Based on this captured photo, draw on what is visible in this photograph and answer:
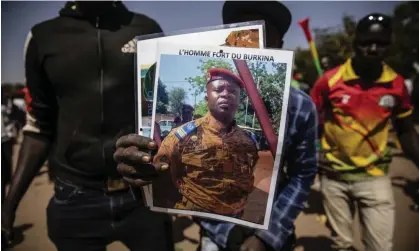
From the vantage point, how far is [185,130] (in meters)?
0.65

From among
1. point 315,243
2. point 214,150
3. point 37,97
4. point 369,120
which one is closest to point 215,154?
point 214,150

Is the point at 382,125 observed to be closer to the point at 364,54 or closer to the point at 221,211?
the point at 364,54

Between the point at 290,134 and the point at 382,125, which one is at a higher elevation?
the point at 290,134

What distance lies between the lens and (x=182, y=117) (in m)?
0.65

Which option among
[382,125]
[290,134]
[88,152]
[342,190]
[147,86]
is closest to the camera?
[147,86]

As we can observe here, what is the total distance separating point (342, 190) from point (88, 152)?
120 cm

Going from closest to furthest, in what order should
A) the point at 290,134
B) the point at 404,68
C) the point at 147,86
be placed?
the point at 147,86 < the point at 290,134 < the point at 404,68

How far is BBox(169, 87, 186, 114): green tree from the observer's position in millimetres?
641

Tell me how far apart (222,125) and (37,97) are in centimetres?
58

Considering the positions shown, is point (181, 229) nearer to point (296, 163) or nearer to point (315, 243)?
point (296, 163)

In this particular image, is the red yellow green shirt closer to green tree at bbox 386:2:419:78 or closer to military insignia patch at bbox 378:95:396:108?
military insignia patch at bbox 378:95:396:108

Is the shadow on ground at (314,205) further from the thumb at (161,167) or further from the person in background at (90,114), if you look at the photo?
the thumb at (161,167)

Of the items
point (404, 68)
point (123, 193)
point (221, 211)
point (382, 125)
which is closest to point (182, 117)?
point (221, 211)

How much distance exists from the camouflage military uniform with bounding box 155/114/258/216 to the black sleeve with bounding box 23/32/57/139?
1.59ft
